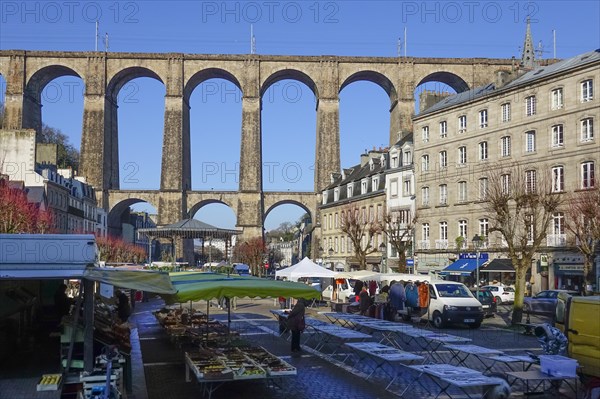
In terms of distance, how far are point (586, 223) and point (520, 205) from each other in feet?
13.2

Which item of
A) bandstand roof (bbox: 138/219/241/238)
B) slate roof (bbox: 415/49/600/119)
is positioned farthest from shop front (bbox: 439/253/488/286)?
bandstand roof (bbox: 138/219/241/238)

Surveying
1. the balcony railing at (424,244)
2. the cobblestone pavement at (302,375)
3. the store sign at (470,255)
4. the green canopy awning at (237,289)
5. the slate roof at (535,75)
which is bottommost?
the cobblestone pavement at (302,375)

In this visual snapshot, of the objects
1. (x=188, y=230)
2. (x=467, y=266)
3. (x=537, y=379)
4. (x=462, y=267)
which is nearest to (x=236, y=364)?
(x=537, y=379)

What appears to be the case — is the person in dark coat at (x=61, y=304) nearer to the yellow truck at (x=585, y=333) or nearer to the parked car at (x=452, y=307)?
the parked car at (x=452, y=307)

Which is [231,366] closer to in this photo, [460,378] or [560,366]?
[460,378]

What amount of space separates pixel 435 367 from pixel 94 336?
6179 millimetres

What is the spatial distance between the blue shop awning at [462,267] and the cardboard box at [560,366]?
29781 millimetres

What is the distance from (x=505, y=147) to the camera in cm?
3888

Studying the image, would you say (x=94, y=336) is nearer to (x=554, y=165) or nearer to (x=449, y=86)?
(x=554, y=165)

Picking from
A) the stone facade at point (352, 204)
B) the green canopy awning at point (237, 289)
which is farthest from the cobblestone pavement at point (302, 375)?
the stone facade at point (352, 204)

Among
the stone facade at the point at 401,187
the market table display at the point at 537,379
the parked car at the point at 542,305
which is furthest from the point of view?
the stone facade at the point at 401,187

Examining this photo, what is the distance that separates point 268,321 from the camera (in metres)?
26.0

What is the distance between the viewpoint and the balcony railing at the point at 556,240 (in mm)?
36094

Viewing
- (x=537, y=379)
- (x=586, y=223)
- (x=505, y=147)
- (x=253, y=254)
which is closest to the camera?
(x=537, y=379)
